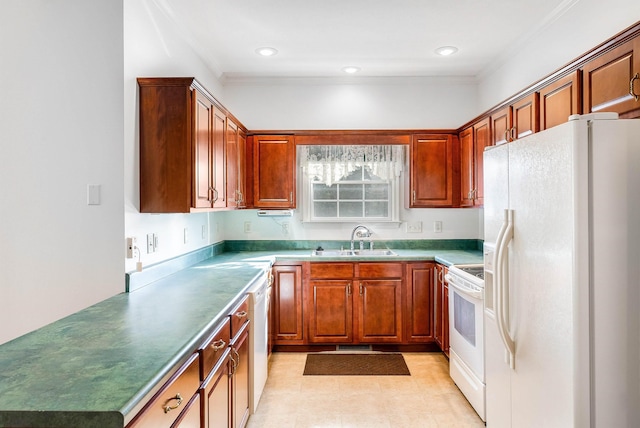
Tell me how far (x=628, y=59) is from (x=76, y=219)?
2.73 meters

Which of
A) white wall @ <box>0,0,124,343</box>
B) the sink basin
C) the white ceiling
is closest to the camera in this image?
white wall @ <box>0,0,124,343</box>

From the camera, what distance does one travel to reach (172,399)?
1.24m

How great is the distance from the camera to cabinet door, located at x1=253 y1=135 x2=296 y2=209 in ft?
12.9

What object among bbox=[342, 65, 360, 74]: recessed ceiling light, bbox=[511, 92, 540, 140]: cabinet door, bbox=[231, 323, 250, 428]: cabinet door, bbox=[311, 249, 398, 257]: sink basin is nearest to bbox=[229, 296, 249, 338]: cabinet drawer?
bbox=[231, 323, 250, 428]: cabinet door

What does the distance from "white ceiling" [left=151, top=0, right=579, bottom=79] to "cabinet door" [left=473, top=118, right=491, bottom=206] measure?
2.28ft

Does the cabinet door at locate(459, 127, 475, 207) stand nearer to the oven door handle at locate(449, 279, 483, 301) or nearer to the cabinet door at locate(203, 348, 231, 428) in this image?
the oven door handle at locate(449, 279, 483, 301)

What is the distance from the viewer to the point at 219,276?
264cm

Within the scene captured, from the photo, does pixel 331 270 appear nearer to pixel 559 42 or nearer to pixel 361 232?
pixel 361 232

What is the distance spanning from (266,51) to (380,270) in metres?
2.17

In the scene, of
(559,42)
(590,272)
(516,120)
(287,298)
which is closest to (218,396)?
(590,272)

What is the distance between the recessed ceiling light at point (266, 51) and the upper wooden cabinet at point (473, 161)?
6.01 feet

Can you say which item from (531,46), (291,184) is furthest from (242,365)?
(531,46)

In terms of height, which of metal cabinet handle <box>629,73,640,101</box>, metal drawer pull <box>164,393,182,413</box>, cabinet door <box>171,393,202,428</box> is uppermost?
metal cabinet handle <box>629,73,640,101</box>

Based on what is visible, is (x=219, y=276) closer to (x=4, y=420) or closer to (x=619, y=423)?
(x=4, y=420)
